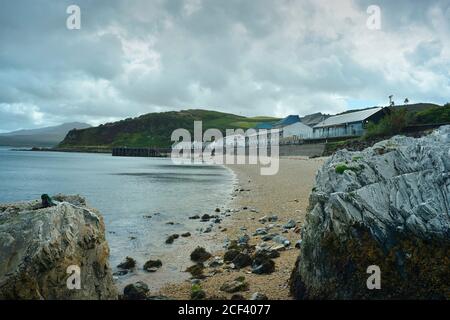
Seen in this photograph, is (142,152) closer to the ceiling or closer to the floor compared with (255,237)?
closer to the ceiling

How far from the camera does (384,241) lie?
6465mm

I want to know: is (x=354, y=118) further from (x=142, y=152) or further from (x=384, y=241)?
(x=142, y=152)

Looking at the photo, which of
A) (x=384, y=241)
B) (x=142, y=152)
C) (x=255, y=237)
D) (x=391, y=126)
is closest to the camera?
(x=384, y=241)

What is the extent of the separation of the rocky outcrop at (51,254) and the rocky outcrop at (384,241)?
4.14 metres

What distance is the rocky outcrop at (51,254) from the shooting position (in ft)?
19.9

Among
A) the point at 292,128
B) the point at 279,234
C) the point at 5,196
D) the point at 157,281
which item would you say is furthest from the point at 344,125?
the point at 157,281

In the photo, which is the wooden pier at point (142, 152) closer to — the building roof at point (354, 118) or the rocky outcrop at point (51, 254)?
the building roof at point (354, 118)

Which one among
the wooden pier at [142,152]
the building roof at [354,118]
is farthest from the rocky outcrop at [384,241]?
the wooden pier at [142,152]

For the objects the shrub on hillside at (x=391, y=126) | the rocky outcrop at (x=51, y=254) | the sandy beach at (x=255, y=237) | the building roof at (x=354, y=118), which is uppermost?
the building roof at (x=354, y=118)

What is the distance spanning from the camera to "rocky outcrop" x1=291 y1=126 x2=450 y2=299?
6180 millimetres

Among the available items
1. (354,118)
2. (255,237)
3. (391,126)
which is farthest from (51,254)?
(354,118)

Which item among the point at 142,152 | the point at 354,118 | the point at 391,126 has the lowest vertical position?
the point at 142,152

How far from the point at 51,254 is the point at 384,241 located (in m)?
5.63
